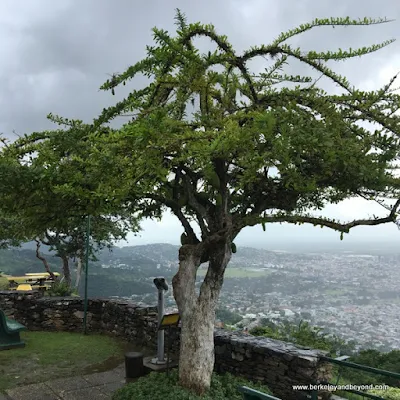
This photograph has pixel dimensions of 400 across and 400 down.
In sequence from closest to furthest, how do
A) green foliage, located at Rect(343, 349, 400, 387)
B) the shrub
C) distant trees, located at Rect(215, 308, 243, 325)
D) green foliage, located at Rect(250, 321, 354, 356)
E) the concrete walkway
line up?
the concrete walkway → green foliage, located at Rect(250, 321, 354, 356) → green foliage, located at Rect(343, 349, 400, 387) → distant trees, located at Rect(215, 308, 243, 325) → the shrub

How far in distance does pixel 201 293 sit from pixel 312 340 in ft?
17.8

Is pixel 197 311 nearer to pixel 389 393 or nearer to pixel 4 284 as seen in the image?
pixel 389 393

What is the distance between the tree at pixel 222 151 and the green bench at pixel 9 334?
4.73m

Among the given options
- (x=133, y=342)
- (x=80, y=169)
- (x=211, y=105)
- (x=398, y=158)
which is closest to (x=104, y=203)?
(x=80, y=169)

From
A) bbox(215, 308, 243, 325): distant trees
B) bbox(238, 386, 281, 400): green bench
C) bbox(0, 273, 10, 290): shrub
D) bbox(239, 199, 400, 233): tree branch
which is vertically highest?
bbox(239, 199, 400, 233): tree branch

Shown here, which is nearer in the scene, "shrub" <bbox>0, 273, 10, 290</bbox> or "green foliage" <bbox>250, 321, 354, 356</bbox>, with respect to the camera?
"green foliage" <bbox>250, 321, 354, 356</bbox>

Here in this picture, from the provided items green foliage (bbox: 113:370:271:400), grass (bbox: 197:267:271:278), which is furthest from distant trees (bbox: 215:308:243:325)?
grass (bbox: 197:267:271:278)

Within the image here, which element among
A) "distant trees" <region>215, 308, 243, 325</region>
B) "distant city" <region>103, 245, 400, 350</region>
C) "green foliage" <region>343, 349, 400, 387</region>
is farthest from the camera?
"distant city" <region>103, 245, 400, 350</region>

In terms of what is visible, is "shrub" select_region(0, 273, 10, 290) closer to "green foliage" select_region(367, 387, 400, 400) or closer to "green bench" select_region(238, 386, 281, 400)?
"green foliage" select_region(367, 387, 400, 400)

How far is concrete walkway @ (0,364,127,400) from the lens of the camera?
602cm

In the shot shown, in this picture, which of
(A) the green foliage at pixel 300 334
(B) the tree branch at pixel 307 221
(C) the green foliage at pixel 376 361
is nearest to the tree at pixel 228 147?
(B) the tree branch at pixel 307 221

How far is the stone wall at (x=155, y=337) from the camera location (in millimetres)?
5738

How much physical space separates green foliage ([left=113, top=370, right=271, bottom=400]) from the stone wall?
1.22ft

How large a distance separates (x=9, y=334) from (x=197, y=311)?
5.23 metres
